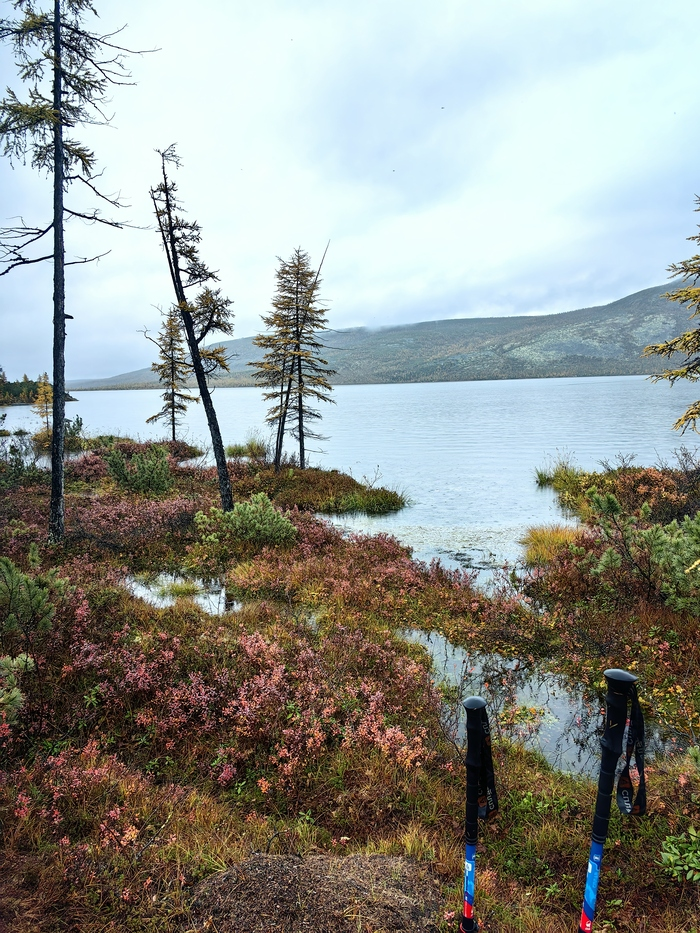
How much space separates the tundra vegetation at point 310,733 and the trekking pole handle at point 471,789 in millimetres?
580

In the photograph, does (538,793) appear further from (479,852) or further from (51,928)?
(51,928)

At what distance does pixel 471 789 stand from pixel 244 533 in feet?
35.7

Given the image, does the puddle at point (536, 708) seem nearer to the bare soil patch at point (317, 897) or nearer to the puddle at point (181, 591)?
the bare soil patch at point (317, 897)

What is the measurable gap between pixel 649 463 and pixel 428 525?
14350 millimetres

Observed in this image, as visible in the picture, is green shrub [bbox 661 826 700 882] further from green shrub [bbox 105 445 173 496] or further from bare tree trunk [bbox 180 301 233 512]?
green shrub [bbox 105 445 173 496]

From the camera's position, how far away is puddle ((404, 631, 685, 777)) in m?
5.49

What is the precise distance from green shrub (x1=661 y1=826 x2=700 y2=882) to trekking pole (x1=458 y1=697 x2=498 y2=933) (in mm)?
1800

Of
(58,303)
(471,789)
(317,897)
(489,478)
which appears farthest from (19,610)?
(489,478)

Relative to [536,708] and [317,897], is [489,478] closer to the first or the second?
[536,708]

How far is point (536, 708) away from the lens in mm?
6344

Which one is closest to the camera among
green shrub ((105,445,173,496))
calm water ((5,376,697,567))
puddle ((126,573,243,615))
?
puddle ((126,573,243,615))

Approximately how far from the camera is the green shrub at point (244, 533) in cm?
1238

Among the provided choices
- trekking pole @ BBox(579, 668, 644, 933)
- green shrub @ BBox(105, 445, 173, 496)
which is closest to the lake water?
trekking pole @ BBox(579, 668, 644, 933)

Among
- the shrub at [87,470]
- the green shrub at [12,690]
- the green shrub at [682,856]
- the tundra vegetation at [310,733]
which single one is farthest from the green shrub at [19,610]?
the shrub at [87,470]
